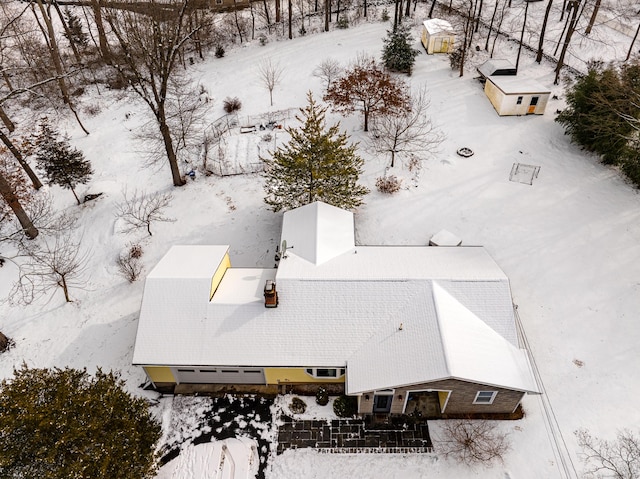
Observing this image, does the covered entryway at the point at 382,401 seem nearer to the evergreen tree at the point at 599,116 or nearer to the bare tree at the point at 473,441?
the bare tree at the point at 473,441

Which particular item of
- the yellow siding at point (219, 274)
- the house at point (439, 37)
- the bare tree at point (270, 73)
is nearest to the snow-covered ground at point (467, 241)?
the bare tree at point (270, 73)

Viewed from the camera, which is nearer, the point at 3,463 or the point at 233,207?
the point at 3,463

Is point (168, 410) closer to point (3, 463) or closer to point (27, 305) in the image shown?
point (3, 463)

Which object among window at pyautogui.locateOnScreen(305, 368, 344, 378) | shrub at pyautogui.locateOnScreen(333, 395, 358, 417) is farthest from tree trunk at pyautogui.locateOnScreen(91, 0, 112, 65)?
shrub at pyautogui.locateOnScreen(333, 395, 358, 417)

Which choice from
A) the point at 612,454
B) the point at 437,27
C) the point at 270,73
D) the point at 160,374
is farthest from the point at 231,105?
the point at 612,454

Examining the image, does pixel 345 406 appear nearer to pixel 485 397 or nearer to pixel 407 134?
pixel 485 397

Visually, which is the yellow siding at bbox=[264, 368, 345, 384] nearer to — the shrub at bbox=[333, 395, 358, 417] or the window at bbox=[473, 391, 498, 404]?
the shrub at bbox=[333, 395, 358, 417]

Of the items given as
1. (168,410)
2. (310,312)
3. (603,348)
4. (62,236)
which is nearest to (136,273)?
(62,236)
